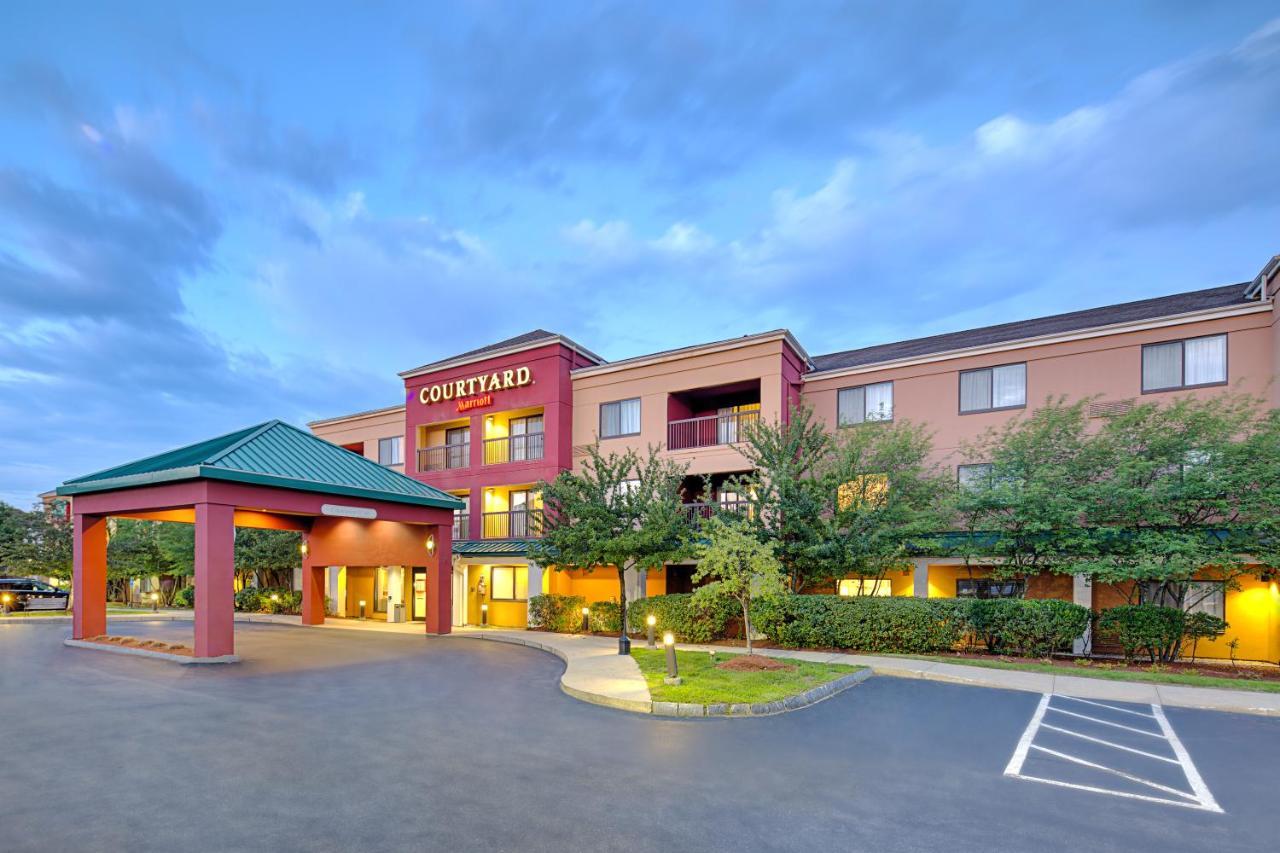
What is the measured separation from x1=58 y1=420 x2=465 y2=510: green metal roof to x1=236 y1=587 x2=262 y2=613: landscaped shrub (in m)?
14.0

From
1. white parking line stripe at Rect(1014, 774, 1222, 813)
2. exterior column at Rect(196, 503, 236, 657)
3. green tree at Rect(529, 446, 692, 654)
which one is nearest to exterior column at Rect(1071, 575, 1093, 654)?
green tree at Rect(529, 446, 692, 654)

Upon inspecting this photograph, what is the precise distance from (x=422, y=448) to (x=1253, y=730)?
89.1ft

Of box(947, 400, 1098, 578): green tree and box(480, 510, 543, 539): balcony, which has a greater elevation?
box(947, 400, 1098, 578): green tree

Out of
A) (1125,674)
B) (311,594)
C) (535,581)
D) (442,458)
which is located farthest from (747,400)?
(311,594)

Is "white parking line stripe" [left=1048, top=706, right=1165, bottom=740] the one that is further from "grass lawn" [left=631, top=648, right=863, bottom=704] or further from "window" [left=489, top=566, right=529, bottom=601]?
"window" [left=489, top=566, right=529, bottom=601]

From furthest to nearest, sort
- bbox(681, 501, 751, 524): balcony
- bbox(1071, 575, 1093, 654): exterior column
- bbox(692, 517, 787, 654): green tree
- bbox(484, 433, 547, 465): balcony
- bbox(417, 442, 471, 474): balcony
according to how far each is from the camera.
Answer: bbox(417, 442, 471, 474): balcony
bbox(484, 433, 547, 465): balcony
bbox(681, 501, 751, 524): balcony
bbox(1071, 575, 1093, 654): exterior column
bbox(692, 517, 787, 654): green tree

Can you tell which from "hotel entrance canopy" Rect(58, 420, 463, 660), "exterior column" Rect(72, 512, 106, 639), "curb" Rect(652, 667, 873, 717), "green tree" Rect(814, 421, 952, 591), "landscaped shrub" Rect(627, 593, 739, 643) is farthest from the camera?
"exterior column" Rect(72, 512, 106, 639)

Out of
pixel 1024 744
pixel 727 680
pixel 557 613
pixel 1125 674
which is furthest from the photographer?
pixel 557 613

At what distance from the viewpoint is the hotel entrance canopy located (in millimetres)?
16203

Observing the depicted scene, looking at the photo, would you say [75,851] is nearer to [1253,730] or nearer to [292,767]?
[292,767]

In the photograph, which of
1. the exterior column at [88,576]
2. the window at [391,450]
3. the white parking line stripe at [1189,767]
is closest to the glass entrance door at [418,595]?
the window at [391,450]

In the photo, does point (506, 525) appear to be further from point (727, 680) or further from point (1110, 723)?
point (1110, 723)

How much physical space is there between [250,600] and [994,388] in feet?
110

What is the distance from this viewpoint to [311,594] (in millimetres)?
27031
